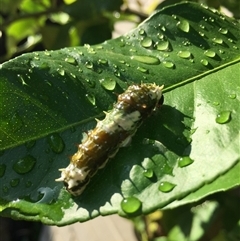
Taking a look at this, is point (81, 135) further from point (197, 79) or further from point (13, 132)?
point (197, 79)

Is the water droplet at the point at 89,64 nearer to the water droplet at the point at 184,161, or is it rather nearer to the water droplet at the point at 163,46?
the water droplet at the point at 163,46

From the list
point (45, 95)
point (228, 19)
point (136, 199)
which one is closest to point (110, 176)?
point (136, 199)

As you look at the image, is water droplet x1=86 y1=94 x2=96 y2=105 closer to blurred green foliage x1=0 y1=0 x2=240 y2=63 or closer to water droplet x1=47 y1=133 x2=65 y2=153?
water droplet x1=47 y1=133 x2=65 y2=153

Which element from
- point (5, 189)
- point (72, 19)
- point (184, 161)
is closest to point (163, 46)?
point (184, 161)

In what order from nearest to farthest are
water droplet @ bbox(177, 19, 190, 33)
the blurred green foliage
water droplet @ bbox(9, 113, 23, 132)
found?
water droplet @ bbox(9, 113, 23, 132) < water droplet @ bbox(177, 19, 190, 33) < the blurred green foliage

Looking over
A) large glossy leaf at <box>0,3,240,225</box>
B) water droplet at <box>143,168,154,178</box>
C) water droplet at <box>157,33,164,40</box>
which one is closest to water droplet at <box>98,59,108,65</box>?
large glossy leaf at <box>0,3,240,225</box>
